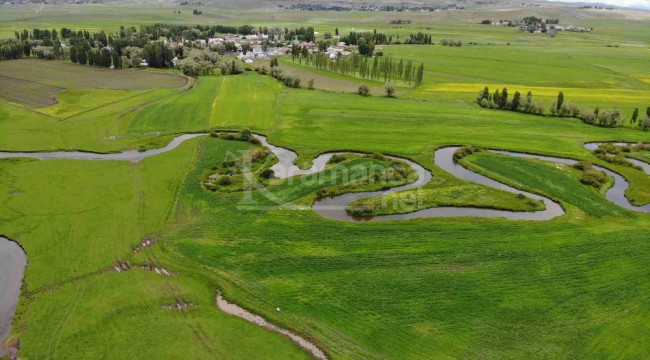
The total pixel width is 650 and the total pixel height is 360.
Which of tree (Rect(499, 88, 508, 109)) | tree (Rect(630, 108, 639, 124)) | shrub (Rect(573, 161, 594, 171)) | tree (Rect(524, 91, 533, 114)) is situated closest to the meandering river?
shrub (Rect(573, 161, 594, 171))

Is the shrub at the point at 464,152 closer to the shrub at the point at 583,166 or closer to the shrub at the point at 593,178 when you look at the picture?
the shrub at the point at 583,166

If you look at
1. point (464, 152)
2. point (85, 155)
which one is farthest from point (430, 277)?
point (85, 155)

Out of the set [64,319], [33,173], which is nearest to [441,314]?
[64,319]

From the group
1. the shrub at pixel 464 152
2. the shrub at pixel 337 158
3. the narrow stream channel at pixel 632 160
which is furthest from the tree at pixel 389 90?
the shrub at pixel 337 158

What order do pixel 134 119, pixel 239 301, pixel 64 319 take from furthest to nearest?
pixel 134 119, pixel 239 301, pixel 64 319

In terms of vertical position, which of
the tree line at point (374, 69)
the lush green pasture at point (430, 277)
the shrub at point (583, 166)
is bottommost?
the lush green pasture at point (430, 277)

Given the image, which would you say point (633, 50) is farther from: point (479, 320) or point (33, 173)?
point (33, 173)
